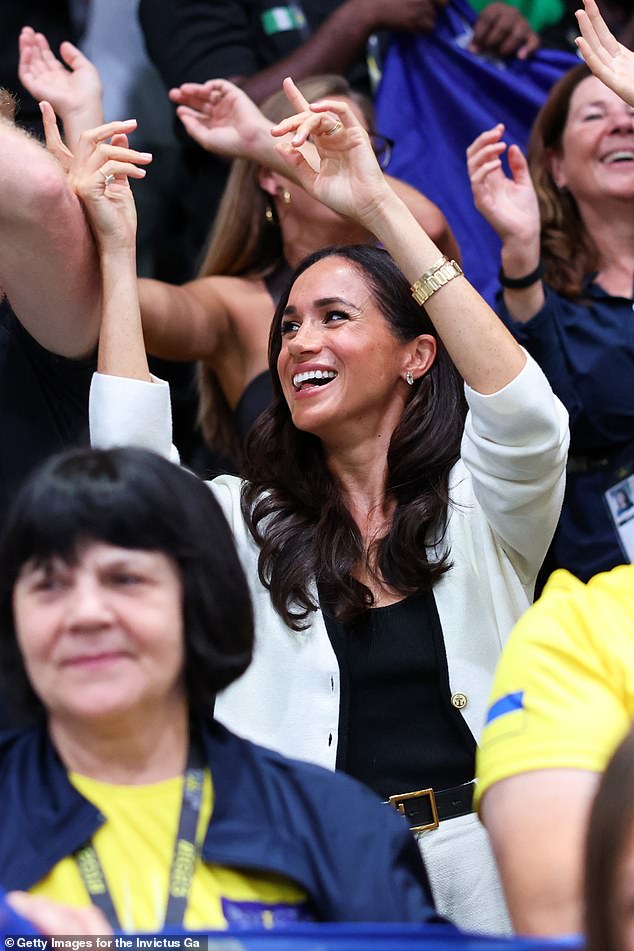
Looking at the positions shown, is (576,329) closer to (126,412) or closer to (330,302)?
(330,302)

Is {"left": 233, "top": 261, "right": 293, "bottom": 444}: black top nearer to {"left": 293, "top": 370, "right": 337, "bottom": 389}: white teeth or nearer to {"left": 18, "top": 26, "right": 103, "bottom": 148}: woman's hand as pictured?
{"left": 293, "top": 370, "right": 337, "bottom": 389}: white teeth

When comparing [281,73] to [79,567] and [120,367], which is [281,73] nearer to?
[120,367]

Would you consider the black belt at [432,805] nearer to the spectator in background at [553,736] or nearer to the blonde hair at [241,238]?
the spectator in background at [553,736]

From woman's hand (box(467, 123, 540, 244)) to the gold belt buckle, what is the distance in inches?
44.6

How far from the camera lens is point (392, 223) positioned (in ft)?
7.92

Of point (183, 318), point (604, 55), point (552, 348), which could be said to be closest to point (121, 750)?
point (183, 318)

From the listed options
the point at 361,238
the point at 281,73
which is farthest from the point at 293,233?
the point at 281,73

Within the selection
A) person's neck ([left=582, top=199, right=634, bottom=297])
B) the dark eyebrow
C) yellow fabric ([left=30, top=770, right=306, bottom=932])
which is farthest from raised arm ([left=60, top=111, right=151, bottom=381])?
person's neck ([left=582, top=199, right=634, bottom=297])

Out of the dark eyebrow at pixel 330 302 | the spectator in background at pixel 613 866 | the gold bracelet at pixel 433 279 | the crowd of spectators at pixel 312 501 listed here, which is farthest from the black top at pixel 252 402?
the spectator in background at pixel 613 866

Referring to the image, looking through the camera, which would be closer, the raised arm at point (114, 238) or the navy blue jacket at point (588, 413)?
the raised arm at point (114, 238)

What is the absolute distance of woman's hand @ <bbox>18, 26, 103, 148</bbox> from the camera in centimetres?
296

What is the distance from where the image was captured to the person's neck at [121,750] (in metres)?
1.63

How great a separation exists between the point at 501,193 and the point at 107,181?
0.83 meters

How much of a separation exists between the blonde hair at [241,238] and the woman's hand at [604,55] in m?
0.70
